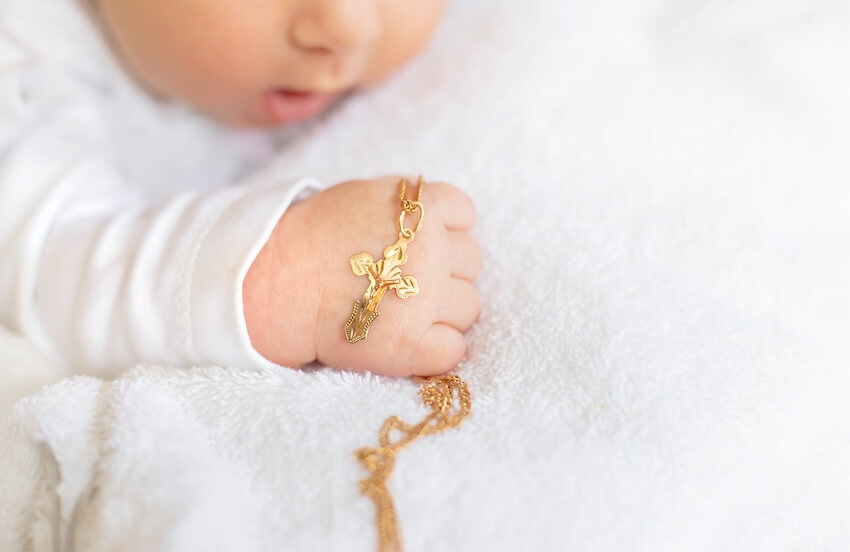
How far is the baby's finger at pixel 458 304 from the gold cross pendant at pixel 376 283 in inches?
1.7

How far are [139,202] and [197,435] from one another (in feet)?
1.42

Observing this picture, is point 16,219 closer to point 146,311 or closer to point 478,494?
point 146,311

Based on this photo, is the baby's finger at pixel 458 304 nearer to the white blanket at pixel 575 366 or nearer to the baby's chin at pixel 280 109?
the white blanket at pixel 575 366

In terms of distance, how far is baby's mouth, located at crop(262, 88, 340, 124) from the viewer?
0.99 m

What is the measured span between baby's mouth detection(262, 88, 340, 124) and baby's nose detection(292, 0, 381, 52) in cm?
12

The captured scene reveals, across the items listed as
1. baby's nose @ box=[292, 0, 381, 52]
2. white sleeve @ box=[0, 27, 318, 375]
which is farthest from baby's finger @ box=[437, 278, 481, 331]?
baby's nose @ box=[292, 0, 381, 52]

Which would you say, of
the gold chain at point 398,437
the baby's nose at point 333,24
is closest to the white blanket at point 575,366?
the gold chain at point 398,437

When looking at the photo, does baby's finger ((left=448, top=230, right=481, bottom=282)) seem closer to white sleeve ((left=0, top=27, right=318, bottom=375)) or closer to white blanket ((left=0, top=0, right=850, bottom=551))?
white blanket ((left=0, top=0, right=850, bottom=551))

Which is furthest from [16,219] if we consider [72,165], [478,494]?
[478,494]

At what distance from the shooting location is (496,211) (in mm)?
883

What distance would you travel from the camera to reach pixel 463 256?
82 centimetres

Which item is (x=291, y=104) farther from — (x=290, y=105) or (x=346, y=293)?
(x=346, y=293)

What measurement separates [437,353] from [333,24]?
360 mm

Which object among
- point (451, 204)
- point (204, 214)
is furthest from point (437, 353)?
point (204, 214)
